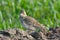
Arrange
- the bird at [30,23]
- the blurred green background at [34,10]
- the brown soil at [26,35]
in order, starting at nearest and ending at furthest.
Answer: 1. the brown soil at [26,35]
2. the bird at [30,23]
3. the blurred green background at [34,10]

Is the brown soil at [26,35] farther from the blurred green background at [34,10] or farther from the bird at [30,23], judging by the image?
the blurred green background at [34,10]

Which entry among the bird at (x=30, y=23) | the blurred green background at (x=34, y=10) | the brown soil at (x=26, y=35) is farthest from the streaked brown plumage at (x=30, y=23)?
the brown soil at (x=26, y=35)

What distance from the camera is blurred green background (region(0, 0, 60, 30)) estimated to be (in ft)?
24.0

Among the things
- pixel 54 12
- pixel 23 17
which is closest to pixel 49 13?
pixel 54 12

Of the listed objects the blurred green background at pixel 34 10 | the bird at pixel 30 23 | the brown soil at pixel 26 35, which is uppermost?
the blurred green background at pixel 34 10

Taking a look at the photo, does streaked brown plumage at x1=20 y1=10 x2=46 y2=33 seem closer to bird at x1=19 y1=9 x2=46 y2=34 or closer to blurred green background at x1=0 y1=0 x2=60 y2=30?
bird at x1=19 y1=9 x2=46 y2=34

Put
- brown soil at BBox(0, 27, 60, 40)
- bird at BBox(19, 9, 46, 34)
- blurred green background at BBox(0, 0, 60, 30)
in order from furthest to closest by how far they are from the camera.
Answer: blurred green background at BBox(0, 0, 60, 30) < bird at BBox(19, 9, 46, 34) < brown soil at BBox(0, 27, 60, 40)

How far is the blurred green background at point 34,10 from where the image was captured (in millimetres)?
7312

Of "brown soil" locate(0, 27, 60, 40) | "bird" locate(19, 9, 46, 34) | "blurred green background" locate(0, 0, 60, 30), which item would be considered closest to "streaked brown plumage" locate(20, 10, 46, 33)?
"bird" locate(19, 9, 46, 34)

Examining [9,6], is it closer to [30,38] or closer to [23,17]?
[23,17]

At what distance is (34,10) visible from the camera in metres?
7.72

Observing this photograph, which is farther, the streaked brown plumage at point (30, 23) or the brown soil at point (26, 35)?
the streaked brown plumage at point (30, 23)

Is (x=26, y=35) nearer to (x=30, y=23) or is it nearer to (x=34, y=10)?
(x=30, y=23)

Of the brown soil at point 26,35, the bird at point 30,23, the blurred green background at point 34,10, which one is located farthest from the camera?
the blurred green background at point 34,10
